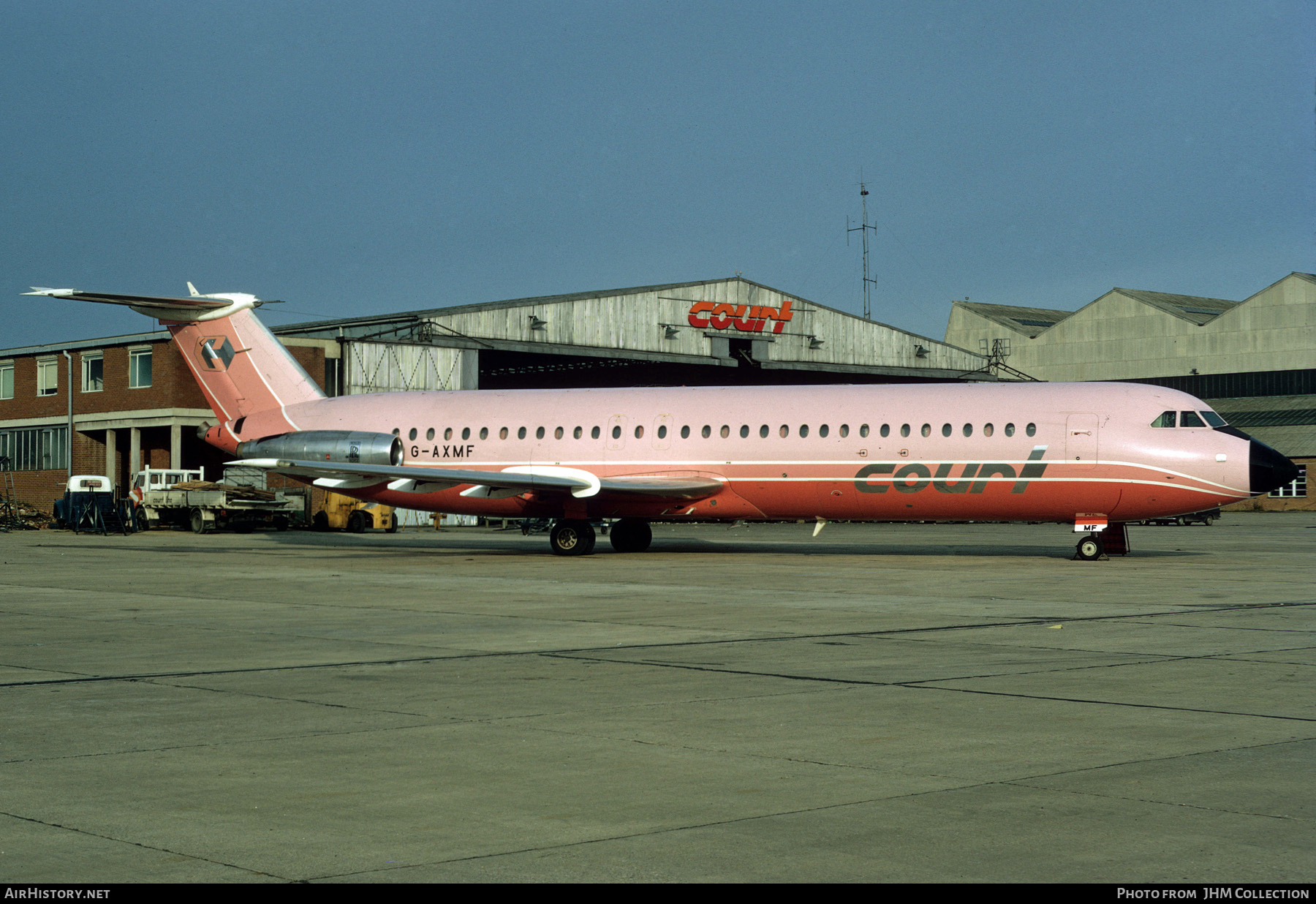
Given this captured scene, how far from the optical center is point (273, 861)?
555 centimetres

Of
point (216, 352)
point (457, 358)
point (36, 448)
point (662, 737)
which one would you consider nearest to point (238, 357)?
point (216, 352)

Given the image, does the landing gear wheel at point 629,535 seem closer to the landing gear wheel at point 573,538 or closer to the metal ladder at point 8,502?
the landing gear wheel at point 573,538

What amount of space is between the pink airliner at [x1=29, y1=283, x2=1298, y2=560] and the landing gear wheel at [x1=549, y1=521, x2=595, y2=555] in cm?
5

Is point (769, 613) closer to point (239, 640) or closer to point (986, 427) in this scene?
point (239, 640)

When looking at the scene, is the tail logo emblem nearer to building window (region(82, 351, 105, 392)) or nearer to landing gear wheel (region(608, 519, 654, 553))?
landing gear wheel (region(608, 519, 654, 553))

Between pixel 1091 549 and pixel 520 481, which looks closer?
pixel 1091 549

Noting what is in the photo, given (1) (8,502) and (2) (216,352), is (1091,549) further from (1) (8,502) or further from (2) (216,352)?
(1) (8,502)

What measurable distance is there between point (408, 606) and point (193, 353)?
18211 mm

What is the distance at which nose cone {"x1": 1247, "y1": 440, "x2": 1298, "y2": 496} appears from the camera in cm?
2427

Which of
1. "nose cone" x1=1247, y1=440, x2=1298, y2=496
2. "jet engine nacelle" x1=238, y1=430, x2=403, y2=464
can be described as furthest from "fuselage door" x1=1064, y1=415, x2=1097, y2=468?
"jet engine nacelle" x1=238, y1=430, x2=403, y2=464

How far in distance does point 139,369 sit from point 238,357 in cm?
2123

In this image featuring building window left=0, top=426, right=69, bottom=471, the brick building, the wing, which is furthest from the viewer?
building window left=0, top=426, right=69, bottom=471

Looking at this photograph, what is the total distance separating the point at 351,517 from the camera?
4653 cm
